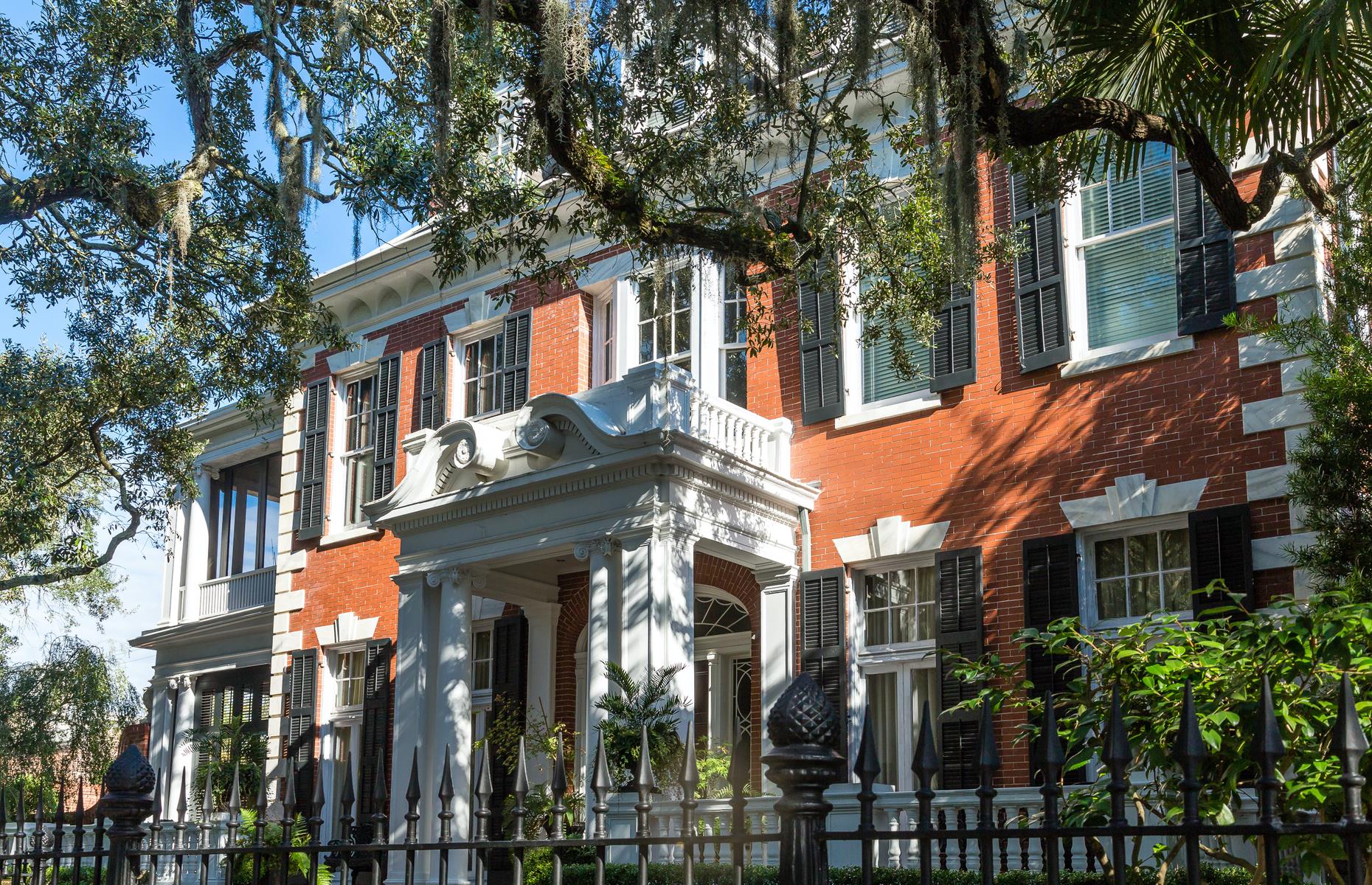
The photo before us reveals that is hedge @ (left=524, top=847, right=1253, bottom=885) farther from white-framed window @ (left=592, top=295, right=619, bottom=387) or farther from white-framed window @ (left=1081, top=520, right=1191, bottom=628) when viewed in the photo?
white-framed window @ (left=592, top=295, right=619, bottom=387)

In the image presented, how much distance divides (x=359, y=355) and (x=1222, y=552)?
12.5 m

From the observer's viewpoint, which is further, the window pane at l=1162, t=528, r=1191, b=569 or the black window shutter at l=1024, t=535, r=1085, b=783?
the black window shutter at l=1024, t=535, r=1085, b=783

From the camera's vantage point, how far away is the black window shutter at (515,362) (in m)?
18.2

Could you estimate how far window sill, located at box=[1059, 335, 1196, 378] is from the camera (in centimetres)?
1287

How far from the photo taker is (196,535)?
2358 centimetres

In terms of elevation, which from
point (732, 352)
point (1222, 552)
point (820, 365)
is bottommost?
point (1222, 552)

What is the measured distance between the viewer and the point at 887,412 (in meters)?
14.8

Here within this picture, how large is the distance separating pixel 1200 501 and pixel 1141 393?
1158mm

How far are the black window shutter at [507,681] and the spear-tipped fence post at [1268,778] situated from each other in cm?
1449

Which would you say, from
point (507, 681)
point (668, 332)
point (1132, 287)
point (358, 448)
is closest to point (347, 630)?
point (358, 448)

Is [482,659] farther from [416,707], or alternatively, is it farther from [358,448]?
[358,448]

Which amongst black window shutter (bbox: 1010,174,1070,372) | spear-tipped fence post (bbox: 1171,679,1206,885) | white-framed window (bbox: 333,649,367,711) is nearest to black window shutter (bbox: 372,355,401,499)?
white-framed window (bbox: 333,649,367,711)

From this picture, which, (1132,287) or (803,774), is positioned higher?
(1132,287)

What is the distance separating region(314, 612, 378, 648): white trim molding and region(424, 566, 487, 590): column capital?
155 inches
